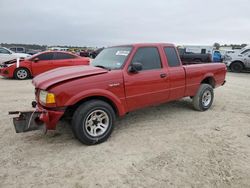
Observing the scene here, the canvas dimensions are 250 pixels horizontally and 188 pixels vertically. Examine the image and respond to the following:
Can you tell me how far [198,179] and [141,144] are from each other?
129 cm

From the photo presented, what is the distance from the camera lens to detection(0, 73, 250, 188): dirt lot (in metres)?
3.25

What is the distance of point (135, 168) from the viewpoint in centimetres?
353

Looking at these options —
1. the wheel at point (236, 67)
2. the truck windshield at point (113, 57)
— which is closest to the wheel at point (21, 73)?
the truck windshield at point (113, 57)

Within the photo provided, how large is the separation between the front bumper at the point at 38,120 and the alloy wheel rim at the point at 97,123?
20.6 inches

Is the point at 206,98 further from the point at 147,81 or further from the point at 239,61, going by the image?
the point at 239,61

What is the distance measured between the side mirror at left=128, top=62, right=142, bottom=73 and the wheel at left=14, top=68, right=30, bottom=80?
9.03 m

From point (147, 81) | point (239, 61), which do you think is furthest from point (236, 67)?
point (147, 81)

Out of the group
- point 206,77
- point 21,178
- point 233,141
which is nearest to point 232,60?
point 206,77

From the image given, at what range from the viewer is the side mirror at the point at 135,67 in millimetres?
4586

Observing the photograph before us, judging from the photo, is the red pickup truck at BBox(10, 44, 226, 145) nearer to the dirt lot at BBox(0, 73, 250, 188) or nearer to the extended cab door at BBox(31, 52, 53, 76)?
the dirt lot at BBox(0, 73, 250, 188)

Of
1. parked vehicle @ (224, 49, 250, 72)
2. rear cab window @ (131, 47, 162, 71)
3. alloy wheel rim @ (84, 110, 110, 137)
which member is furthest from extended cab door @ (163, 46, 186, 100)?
→ parked vehicle @ (224, 49, 250, 72)

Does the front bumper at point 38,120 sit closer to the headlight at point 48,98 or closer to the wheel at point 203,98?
the headlight at point 48,98

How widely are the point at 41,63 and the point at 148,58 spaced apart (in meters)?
8.60

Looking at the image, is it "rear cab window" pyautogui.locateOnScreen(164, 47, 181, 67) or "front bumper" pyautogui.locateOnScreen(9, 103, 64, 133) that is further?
"rear cab window" pyautogui.locateOnScreen(164, 47, 181, 67)
